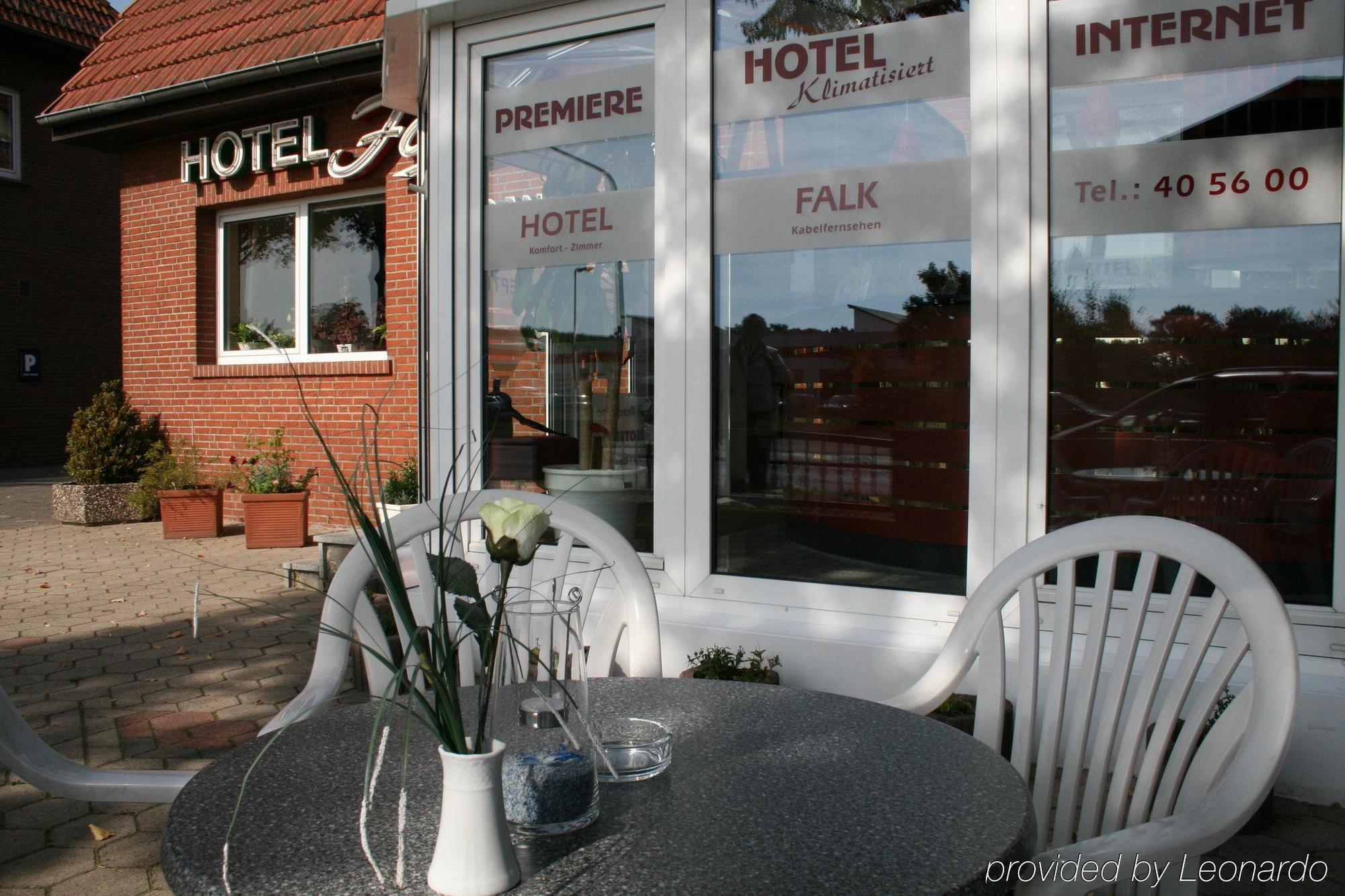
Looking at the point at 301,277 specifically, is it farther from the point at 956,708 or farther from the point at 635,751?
the point at 635,751

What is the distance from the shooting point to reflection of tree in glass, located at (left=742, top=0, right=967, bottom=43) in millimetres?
3654

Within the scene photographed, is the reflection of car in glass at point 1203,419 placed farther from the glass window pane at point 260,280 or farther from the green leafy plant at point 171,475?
the green leafy plant at point 171,475

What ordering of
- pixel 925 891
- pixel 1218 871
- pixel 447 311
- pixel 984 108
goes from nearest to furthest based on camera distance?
pixel 925 891 → pixel 1218 871 → pixel 984 108 → pixel 447 311

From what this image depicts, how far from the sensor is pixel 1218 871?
2.58 m

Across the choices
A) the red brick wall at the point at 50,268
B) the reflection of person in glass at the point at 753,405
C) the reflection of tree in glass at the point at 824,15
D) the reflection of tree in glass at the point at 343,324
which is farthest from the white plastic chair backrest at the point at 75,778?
the red brick wall at the point at 50,268

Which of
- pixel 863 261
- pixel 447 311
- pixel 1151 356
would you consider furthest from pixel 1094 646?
pixel 447 311

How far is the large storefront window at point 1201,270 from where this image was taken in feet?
10.2

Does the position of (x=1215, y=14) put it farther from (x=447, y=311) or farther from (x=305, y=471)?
(x=305, y=471)

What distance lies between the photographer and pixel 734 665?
3512 millimetres

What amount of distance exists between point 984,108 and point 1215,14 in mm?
734

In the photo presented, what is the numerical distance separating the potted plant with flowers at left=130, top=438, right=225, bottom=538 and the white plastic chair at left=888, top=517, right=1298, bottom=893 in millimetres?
8216

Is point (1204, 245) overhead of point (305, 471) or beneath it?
overhead

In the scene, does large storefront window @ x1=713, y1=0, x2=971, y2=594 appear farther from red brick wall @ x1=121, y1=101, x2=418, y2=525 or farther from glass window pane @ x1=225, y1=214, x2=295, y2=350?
Result: glass window pane @ x1=225, y1=214, x2=295, y2=350

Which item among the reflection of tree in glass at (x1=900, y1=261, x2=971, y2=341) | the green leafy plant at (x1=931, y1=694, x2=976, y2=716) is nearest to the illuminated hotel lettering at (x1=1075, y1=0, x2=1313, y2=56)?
the reflection of tree in glass at (x1=900, y1=261, x2=971, y2=341)
